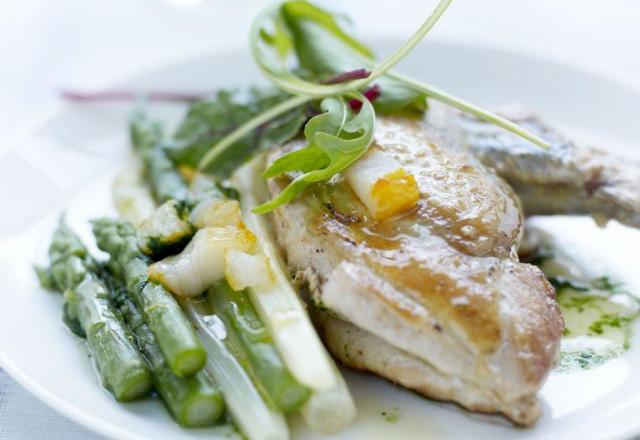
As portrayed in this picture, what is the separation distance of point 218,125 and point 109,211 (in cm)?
106

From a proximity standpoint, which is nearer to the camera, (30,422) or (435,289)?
(435,289)

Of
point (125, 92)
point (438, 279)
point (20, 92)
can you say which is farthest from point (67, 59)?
point (438, 279)

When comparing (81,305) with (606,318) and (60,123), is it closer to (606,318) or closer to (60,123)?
(60,123)

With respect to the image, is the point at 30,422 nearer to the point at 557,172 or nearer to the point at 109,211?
the point at 109,211

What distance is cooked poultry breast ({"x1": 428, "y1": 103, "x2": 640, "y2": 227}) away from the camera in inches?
196

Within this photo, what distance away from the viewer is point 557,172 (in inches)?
202

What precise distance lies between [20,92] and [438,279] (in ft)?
17.0

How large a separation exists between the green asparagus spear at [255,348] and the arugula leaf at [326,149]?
51cm

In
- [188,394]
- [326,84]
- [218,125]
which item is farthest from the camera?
[218,125]

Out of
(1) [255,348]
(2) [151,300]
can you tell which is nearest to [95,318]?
(2) [151,300]

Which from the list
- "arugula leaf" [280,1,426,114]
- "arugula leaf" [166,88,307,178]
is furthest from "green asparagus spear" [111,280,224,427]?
"arugula leaf" [280,1,426,114]

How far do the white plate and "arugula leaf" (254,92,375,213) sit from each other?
104 centimetres

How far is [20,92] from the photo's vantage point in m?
7.50

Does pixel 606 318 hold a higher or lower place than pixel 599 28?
higher
